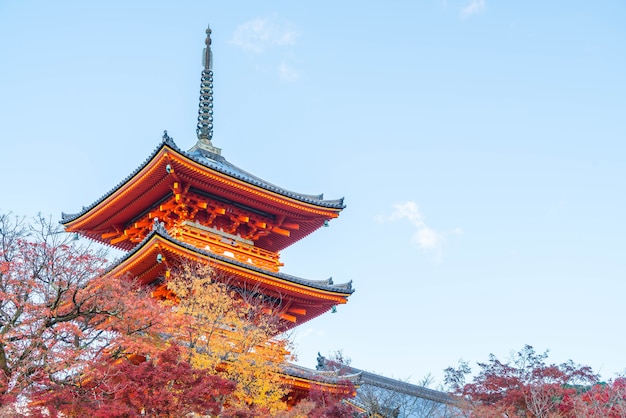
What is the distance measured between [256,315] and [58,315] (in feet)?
24.2

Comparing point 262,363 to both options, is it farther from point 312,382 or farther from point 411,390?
point 411,390

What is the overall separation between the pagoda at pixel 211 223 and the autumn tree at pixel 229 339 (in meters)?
0.88

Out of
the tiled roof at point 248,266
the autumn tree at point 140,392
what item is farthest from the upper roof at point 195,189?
the autumn tree at point 140,392

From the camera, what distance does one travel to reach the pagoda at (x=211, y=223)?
819 inches

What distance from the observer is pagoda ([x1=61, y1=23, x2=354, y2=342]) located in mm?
20812

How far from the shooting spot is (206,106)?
2789cm

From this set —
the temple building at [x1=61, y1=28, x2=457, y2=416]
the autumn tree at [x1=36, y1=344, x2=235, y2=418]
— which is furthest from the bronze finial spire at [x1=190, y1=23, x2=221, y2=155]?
the autumn tree at [x1=36, y1=344, x2=235, y2=418]

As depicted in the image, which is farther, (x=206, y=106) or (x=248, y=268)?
(x=206, y=106)

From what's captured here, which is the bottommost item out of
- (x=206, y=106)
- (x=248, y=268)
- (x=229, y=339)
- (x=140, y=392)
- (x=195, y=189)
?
(x=140, y=392)

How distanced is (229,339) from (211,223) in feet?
16.6

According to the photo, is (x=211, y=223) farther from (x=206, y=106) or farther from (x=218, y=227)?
(x=206, y=106)

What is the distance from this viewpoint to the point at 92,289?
14.9 metres

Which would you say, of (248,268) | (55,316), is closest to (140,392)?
(55,316)

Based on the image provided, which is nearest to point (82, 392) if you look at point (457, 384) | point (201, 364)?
point (201, 364)
